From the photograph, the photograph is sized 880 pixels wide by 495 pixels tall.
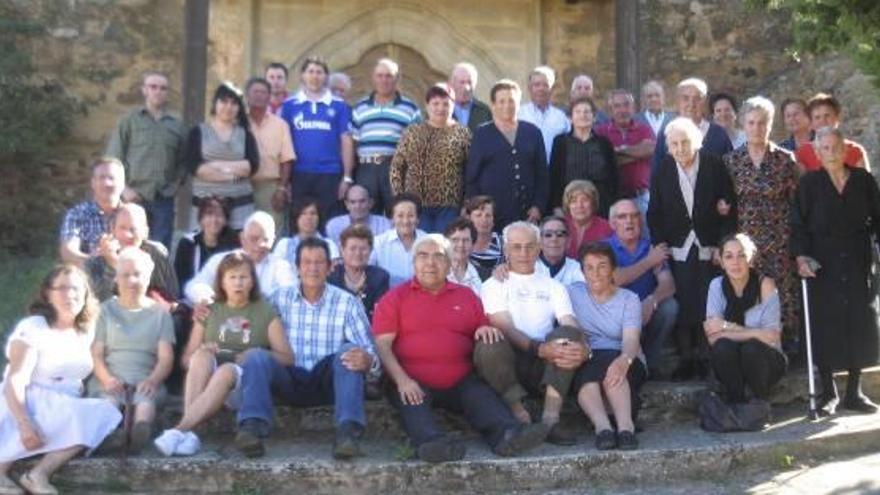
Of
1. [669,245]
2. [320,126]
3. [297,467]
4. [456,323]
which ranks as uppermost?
[320,126]

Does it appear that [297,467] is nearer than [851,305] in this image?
Yes

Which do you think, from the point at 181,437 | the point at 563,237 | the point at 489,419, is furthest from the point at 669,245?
Answer: the point at 181,437

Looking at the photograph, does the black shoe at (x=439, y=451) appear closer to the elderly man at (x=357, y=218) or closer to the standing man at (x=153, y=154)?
the elderly man at (x=357, y=218)

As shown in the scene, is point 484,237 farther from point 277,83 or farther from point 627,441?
point 277,83

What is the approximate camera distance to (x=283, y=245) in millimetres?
7328

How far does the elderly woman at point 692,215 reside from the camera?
7.02 metres

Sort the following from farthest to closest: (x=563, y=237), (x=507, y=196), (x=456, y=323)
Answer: (x=507, y=196)
(x=563, y=237)
(x=456, y=323)

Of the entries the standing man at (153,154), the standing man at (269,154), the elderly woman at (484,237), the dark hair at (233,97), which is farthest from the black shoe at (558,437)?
the standing man at (153,154)

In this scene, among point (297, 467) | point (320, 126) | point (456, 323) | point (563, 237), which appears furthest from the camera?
point (320, 126)

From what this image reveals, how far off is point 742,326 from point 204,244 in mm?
3218

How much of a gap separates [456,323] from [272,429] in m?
1.17

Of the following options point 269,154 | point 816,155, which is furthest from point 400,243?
point 816,155

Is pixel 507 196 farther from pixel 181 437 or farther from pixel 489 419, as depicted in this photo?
pixel 181 437

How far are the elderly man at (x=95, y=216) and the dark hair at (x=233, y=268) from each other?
3.12ft
